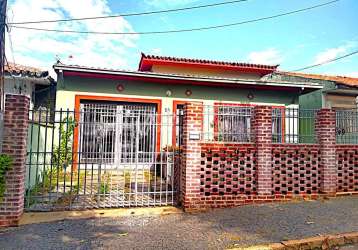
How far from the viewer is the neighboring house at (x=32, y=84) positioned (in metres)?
9.86

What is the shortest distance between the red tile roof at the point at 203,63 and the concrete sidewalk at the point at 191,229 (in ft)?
28.4

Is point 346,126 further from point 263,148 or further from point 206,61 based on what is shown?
point 206,61

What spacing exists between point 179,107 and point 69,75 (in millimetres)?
4154

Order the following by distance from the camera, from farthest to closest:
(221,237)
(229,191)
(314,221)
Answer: (229,191) → (314,221) → (221,237)

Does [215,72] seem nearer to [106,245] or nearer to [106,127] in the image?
[106,127]

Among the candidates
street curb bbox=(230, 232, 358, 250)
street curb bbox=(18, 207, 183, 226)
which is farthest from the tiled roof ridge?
street curb bbox=(230, 232, 358, 250)

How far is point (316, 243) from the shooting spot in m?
4.22

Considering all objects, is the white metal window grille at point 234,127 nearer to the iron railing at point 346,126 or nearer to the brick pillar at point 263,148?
the brick pillar at point 263,148

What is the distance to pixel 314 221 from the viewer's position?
16.8ft

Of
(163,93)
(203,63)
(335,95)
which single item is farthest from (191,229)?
(335,95)

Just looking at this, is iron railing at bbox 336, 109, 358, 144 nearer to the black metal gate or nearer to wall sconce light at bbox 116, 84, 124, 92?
the black metal gate

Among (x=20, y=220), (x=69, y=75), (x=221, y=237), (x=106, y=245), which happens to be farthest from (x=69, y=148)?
(x=221, y=237)

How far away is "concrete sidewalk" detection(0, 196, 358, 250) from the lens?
4164mm

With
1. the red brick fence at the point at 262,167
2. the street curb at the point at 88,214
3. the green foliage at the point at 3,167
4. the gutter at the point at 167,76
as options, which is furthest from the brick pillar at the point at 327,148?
the green foliage at the point at 3,167
